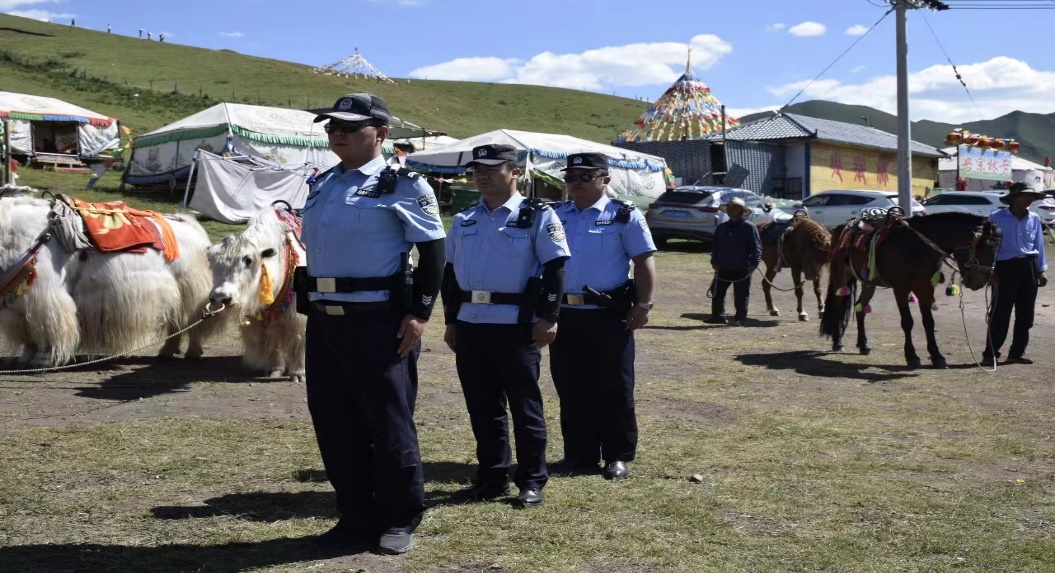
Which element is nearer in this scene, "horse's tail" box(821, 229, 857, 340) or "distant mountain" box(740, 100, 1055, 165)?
"horse's tail" box(821, 229, 857, 340)

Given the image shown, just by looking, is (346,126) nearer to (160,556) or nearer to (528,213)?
(528,213)

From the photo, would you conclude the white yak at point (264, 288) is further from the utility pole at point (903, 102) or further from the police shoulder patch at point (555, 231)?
the utility pole at point (903, 102)

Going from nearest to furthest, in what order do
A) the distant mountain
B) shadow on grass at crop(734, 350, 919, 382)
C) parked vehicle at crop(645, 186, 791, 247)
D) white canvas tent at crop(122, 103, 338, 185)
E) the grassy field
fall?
the grassy field → shadow on grass at crop(734, 350, 919, 382) → parked vehicle at crop(645, 186, 791, 247) → white canvas tent at crop(122, 103, 338, 185) → the distant mountain

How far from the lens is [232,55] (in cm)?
8869

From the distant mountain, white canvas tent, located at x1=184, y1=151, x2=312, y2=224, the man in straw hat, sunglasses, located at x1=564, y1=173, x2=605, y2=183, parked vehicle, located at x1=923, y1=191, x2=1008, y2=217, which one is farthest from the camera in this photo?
the distant mountain

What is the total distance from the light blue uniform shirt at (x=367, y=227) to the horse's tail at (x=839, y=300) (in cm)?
813

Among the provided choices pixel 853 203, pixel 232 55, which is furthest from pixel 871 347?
pixel 232 55

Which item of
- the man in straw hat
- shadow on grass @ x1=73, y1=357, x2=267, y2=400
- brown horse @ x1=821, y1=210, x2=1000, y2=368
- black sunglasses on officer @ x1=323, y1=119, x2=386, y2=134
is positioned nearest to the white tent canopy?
the man in straw hat

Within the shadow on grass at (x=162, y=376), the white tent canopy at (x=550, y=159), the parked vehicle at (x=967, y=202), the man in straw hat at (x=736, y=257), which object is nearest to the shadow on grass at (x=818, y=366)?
the man in straw hat at (x=736, y=257)

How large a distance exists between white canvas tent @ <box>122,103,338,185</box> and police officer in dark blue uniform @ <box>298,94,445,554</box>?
2317 cm

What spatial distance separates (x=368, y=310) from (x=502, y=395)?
1.25m

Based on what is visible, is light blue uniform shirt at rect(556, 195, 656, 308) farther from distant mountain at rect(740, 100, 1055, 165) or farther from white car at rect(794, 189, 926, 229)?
distant mountain at rect(740, 100, 1055, 165)

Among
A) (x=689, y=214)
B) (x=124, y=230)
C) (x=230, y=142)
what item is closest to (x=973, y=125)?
(x=689, y=214)

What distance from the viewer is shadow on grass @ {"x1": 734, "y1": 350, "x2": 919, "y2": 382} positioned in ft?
32.8
